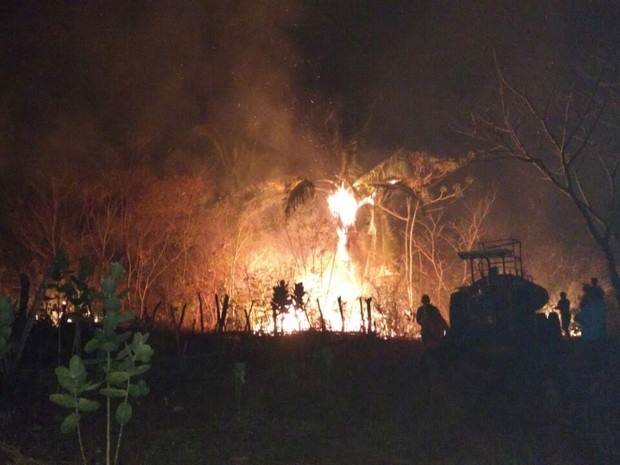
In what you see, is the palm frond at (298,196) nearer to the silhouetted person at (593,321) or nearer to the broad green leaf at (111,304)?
the silhouetted person at (593,321)

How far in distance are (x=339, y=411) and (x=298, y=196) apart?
43.5 feet

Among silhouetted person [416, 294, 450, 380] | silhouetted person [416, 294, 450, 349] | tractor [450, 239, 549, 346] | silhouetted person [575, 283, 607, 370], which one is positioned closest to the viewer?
silhouetted person [416, 294, 450, 380]

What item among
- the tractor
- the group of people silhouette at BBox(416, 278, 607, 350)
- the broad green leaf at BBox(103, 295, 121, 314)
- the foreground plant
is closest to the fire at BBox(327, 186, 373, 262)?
the group of people silhouette at BBox(416, 278, 607, 350)

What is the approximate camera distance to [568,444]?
8.16m

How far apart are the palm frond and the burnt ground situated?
9.55m

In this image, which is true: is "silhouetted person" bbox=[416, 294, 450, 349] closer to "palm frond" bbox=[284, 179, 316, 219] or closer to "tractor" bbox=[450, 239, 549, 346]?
"tractor" bbox=[450, 239, 549, 346]

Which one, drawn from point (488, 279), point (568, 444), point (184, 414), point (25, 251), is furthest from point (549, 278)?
point (184, 414)

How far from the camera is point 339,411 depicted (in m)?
8.15

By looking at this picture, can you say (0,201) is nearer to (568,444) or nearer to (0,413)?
(0,413)

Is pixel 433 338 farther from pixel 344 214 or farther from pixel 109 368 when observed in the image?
pixel 344 214

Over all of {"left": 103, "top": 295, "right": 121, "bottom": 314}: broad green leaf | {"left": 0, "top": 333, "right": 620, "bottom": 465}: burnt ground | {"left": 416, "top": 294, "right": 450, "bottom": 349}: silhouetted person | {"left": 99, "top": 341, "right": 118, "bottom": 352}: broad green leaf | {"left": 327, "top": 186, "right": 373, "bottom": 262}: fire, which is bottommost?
{"left": 0, "top": 333, "right": 620, "bottom": 465}: burnt ground

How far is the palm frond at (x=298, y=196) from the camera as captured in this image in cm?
2097

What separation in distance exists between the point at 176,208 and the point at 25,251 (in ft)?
14.9

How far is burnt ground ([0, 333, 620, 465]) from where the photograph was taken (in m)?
6.71
